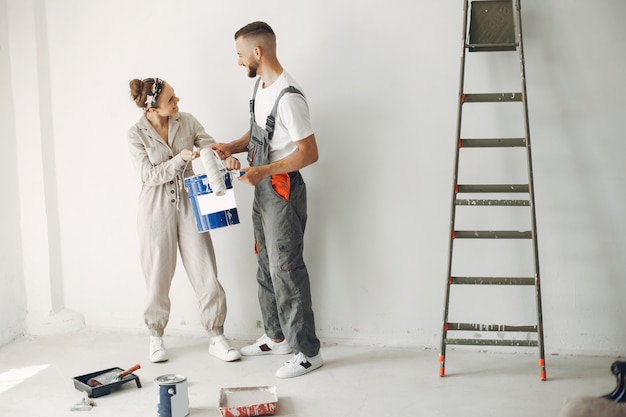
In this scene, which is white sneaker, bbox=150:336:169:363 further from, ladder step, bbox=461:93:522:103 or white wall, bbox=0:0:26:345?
ladder step, bbox=461:93:522:103

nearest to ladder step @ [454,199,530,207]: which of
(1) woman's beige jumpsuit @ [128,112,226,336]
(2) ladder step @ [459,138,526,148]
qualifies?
(2) ladder step @ [459,138,526,148]

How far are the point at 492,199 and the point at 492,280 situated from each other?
0.44m

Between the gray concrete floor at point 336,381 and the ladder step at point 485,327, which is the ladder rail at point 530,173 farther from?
the gray concrete floor at point 336,381

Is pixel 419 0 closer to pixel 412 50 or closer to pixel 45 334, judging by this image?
pixel 412 50

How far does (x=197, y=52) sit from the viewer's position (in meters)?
4.12

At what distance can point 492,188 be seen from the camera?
3.52m

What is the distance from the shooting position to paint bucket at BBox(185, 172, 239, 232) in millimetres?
3533

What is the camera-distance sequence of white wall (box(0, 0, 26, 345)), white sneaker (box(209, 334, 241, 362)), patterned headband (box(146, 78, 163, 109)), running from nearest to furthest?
patterned headband (box(146, 78, 163, 109)) → white sneaker (box(209, 334, 241, 362)) → white wall (box(0, 0, 26, 345))

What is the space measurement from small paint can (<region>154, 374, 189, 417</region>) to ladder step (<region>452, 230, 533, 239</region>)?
63.6 inches

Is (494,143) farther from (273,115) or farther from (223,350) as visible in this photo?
(223,350)

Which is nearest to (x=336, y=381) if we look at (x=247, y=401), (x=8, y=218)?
(x=247, y=401)

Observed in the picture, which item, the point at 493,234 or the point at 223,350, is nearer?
the point at 493,234

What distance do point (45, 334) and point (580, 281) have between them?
11.3ft

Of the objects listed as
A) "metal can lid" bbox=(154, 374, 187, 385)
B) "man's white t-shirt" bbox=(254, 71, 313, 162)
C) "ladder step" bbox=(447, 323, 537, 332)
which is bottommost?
"metal can lid" bbox=(154, 374, 187, 385)
